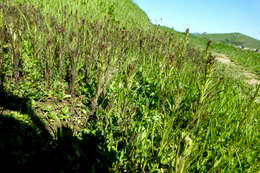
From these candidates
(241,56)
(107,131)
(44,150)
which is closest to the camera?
A: (44,150)

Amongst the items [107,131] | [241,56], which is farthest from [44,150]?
[241,56]

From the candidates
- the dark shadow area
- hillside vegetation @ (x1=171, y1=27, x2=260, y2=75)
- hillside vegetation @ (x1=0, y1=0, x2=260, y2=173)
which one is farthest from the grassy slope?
the dark shadow area

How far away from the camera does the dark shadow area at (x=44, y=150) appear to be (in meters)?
1.20

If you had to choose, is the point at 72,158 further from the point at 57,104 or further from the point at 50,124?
the point at 57,104

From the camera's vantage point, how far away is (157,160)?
1556mm

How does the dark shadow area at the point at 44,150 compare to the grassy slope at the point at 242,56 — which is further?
the grassy slope at the point at 242,56

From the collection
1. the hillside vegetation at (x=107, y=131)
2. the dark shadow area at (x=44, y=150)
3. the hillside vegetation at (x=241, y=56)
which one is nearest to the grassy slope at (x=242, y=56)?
the hillside vegetation at (x=241, y=56)

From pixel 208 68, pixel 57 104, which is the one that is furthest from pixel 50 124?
pixel 208 68

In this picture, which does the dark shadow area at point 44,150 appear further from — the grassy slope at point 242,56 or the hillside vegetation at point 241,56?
the grassy slope at point 242,56

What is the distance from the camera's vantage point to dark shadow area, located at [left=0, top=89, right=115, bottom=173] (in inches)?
47.3

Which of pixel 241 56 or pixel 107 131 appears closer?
pixel 107 131

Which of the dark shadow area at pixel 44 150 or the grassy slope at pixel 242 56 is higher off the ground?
the grassy slope at pixel 242 56

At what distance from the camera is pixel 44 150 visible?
130 cm

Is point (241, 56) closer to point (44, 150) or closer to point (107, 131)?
point (107, 131)
